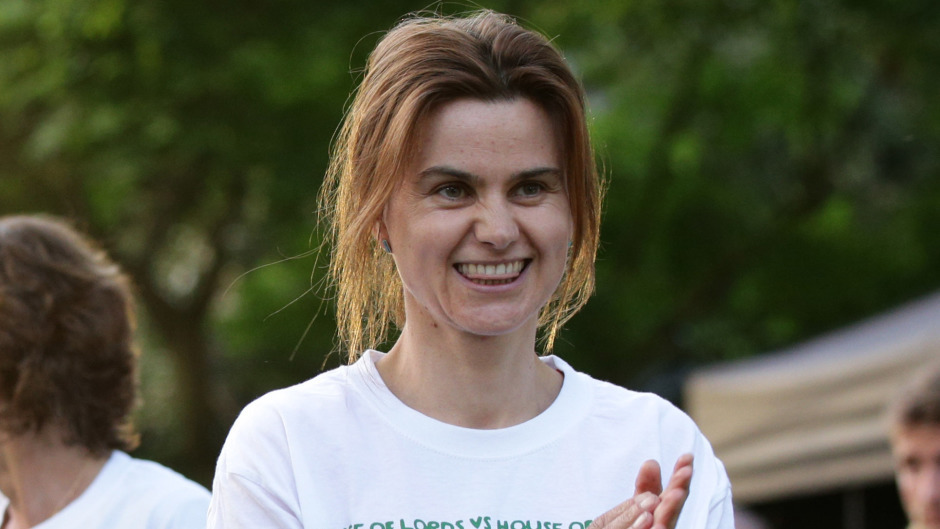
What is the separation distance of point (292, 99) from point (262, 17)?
0.51 metres

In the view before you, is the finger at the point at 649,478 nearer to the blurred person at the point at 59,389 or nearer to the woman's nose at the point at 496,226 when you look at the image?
the woman's nose at the point at 496,226

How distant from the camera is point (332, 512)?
1.93m

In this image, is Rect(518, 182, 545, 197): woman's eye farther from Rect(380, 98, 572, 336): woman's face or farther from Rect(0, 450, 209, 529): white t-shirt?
Rect(0, 450, 209, 529): white t-shirt

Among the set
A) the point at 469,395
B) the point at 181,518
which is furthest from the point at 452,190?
the point at 181,518

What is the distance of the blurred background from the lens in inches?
297

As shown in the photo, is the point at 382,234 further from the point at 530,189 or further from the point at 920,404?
the point at 920,404

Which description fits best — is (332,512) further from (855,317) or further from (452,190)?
(855,317)

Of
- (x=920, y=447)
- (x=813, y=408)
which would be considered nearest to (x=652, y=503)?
(x=920, y=447)

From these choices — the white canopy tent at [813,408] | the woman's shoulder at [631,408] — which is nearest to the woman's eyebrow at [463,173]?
the woman's shoulder at [631,408]

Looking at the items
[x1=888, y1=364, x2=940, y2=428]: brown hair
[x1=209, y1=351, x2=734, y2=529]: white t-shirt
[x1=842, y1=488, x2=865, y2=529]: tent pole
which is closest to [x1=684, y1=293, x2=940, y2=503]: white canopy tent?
[x1=842, y1=488, x2=865, y2=529]: tent pole

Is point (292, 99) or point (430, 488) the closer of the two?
point (430, 488)

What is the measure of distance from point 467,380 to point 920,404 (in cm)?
174

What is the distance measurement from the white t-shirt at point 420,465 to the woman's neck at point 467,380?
34 millimetres

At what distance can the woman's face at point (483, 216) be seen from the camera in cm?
196
